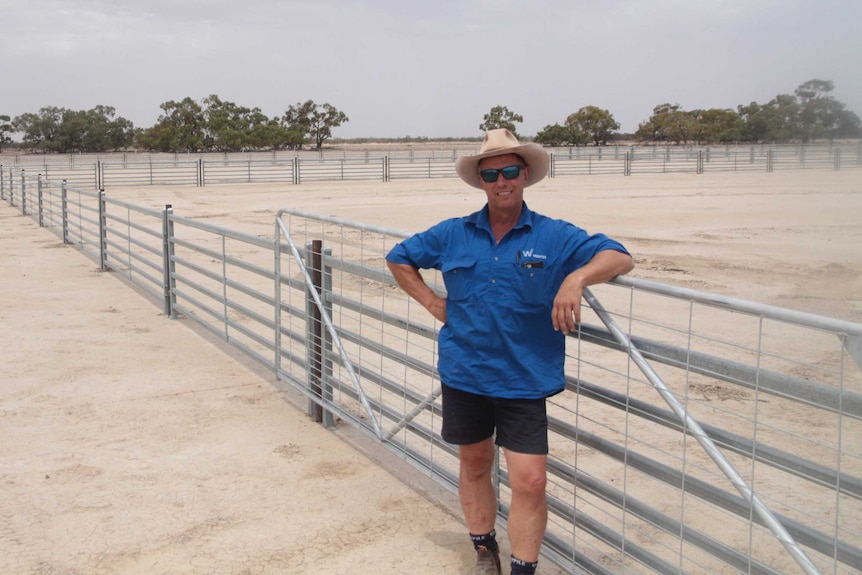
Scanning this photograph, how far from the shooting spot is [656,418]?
11.2 feet

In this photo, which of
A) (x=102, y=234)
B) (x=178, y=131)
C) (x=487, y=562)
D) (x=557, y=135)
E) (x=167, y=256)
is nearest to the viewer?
(x=487, y=562)

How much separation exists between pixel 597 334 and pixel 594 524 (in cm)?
77

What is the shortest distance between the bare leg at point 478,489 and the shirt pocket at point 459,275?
0.67 m

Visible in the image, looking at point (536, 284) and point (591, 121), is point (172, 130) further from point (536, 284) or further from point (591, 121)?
point (536, 284)

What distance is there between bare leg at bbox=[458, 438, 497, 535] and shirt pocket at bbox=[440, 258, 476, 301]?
26.3 inches

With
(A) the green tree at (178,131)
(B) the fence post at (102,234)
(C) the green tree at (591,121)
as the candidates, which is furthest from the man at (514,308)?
(C) the green tree at (591,121)

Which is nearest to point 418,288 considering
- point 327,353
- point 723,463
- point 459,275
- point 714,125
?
point 459,275

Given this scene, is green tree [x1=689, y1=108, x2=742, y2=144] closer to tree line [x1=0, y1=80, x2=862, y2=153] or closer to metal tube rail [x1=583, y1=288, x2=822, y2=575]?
tree line [x1=0, y1=80, x2=862, y2=153]

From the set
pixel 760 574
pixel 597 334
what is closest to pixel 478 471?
pixel 597 334

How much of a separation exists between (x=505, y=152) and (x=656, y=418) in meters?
1.13

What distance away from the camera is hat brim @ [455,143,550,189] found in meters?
3.45

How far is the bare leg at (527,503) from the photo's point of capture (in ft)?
11.1

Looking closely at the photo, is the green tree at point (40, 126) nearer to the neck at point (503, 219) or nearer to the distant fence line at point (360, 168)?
the distant fence line at point (360, 168)

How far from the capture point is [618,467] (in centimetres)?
522
